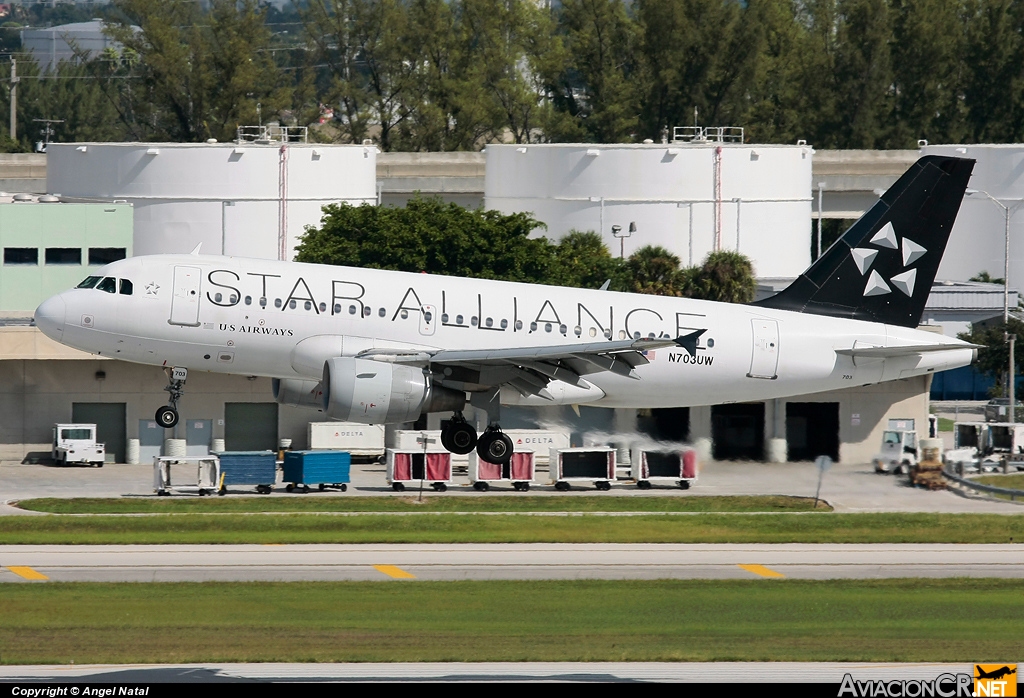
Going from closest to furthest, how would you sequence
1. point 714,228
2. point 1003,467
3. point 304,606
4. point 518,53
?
1. point 304,606
2. point 1003,467
3. point 714,228
4. point 518,53

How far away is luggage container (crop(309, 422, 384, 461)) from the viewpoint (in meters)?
76.6

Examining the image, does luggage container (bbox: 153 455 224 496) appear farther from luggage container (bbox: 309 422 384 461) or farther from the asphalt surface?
the asphalt surface

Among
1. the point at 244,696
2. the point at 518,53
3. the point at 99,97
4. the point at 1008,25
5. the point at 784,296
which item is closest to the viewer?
the point at 244,696

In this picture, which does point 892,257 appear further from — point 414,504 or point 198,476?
point 198,476

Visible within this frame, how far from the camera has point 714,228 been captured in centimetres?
11544

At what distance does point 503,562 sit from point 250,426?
2915cm

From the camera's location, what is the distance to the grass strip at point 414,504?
63875mm

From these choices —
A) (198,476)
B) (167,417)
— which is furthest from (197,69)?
(167,417)

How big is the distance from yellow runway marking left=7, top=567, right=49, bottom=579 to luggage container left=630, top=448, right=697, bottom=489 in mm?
21517

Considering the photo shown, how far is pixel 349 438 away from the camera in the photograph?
3041 inches

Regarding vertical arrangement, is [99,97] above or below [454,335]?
above

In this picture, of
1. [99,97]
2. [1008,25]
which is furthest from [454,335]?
[99,97]

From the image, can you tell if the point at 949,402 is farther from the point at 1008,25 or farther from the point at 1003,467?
the point at 1008,25

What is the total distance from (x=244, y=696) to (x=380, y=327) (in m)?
15.6
